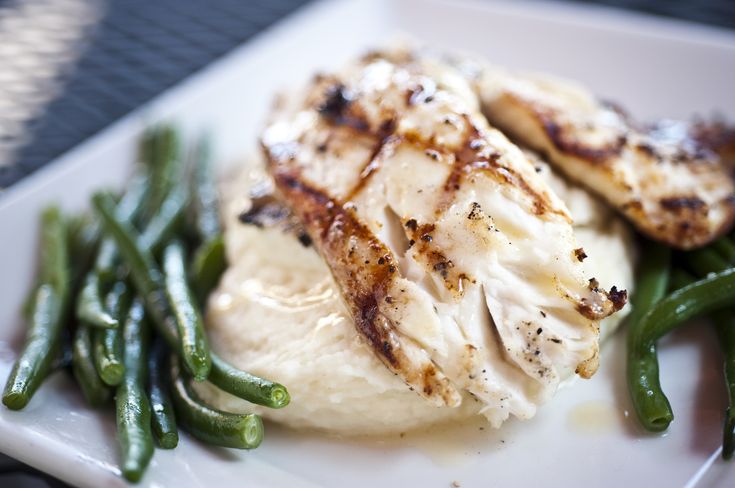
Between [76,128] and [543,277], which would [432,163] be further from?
[76,128]

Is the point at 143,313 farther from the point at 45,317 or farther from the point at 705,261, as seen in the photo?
the point at 705,261

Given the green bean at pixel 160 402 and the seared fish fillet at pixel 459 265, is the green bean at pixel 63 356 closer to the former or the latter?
the green bean at pixel 160 402

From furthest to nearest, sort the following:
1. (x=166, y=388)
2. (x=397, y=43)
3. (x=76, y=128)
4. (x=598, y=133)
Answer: (x=76, y=128) → (x=397, y=43) → (x=598, y=133) → (x=166, y=388)

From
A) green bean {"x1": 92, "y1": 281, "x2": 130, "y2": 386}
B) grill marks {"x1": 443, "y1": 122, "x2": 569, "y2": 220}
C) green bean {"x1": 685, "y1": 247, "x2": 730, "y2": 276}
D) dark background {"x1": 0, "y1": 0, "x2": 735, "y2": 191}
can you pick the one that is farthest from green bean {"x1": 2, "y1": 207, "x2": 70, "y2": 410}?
green bean {"x1": 685, "y1": 247, "x2": 730, "y2": 276}

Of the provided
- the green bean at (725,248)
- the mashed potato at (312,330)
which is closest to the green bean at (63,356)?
the mashed potato at (312,330)

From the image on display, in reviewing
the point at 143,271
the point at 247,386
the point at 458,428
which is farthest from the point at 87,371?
the point at 458,428

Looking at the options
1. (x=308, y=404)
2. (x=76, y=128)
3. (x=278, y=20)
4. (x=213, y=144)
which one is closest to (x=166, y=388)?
(x=308, y=404)

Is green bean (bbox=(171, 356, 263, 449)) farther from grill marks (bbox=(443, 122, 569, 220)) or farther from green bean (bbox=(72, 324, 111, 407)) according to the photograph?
grill marks (bbox=(443, 122, 569, 220))
